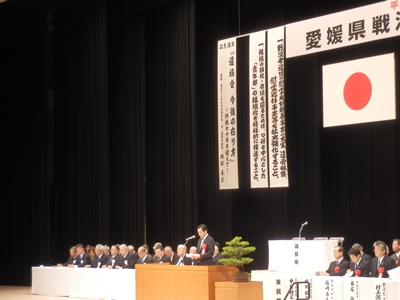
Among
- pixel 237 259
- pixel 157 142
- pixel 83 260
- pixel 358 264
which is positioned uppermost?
pixel 157 142

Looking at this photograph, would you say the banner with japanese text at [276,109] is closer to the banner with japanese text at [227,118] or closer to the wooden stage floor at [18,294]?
the banner with japanese text at [227,118]

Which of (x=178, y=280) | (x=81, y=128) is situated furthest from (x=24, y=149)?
(x=178, y=280)

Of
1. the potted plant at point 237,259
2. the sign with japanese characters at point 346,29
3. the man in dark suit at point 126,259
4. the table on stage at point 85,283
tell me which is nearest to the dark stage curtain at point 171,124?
the man in dark suit at point 126,259

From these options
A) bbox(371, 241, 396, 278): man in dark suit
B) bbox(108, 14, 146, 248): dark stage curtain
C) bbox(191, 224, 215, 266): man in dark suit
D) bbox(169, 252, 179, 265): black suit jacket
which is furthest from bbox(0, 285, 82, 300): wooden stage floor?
bbox(371, 241, 396, 278): man in dark suit

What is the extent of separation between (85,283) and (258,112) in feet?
13.2

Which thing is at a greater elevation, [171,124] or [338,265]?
[171,124]

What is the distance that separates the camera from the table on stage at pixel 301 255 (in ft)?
30.6

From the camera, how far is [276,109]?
1097 cm

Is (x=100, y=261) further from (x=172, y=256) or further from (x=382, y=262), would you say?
(x=382, y=262)

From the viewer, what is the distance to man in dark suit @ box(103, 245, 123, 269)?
1228cm

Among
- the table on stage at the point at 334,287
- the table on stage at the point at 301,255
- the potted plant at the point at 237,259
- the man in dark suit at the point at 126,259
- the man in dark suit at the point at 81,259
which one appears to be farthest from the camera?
the man in dark suit at the point at 81,259

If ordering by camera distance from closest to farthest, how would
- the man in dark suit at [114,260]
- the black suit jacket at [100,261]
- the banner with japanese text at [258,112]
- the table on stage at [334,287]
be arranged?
1. the table on stage at [334,287]
2. the banner with japanese text at [258,112]
3. the man in dark suit at [114,260]
4. the black suit jacket at [100,261]

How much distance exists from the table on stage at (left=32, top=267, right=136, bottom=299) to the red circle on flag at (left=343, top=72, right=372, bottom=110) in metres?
4.27

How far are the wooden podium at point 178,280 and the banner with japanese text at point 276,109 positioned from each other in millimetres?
2054
